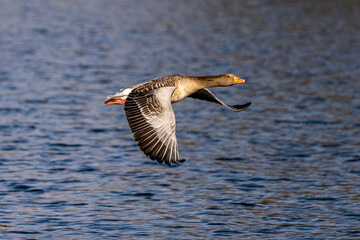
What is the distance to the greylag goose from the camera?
11164 millimetres

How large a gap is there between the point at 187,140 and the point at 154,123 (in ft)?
33.1

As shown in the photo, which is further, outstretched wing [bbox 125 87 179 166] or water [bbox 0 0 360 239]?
water [bbox 0 0 360 239]

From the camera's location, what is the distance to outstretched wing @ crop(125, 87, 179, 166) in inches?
437

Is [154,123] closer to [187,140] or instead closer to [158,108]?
[158,108]

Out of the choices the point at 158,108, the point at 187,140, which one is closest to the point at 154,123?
the point at 158,108

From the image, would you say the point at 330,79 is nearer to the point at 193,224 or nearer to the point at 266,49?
the point at 266,49

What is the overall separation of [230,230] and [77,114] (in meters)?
12.0

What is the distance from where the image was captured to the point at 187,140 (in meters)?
21.8

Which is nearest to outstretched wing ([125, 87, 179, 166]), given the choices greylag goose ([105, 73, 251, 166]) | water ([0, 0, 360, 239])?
greylag goose ([105, 73, 251, 166])

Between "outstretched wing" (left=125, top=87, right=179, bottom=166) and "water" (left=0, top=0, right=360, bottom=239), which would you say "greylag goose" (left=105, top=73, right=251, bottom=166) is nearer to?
"outstretched wing" (left=125, top=87, right=179, bottom=166)

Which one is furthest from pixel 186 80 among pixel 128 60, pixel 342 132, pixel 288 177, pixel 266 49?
pixel 266 49

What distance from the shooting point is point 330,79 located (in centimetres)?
3266

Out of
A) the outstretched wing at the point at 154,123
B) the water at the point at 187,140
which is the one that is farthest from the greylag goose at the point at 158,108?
the water at the point at 187,140

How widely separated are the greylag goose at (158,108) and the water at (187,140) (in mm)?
Result: 2630
